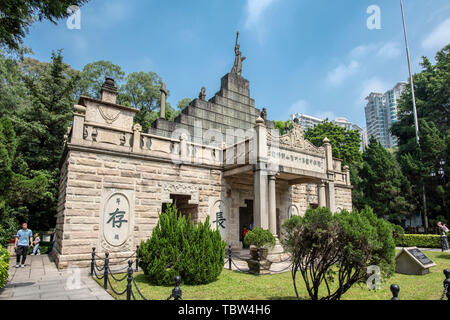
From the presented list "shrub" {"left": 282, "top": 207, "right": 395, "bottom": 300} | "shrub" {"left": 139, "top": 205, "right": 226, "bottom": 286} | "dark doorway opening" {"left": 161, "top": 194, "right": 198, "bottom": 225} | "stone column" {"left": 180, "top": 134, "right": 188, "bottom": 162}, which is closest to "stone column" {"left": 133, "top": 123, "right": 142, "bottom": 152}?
"stone column" {"left": 180, "top": 134, "right": 188, "bottom": 162}

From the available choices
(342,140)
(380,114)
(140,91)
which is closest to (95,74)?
(140,91)

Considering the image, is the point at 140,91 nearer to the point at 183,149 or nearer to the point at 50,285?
the point at 183,149

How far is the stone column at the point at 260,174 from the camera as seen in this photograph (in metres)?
11.5

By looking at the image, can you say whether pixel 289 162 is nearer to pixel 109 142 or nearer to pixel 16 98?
pixel 109 142

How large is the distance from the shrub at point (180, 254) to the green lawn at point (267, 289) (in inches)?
11.0

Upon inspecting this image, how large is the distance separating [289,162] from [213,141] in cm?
567

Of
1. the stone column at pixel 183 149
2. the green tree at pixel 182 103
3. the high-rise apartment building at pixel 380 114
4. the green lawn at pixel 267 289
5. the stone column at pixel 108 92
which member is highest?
the high-rise apartment building at pixel 380 114

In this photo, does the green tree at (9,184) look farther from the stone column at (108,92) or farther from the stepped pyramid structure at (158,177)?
the stone column at (108,92)

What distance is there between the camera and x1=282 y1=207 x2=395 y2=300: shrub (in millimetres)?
4898

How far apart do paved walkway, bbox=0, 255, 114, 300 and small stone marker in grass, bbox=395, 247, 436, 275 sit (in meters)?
9.43

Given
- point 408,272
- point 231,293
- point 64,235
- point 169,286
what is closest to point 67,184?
point 64,235

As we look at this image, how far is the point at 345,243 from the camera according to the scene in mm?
5055

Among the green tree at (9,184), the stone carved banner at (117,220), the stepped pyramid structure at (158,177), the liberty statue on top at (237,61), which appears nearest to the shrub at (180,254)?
the stepped pyramid structure at (158,177)

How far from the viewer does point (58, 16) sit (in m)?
8.38
